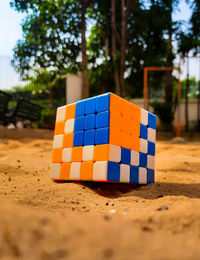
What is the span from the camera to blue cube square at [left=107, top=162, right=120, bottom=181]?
313 centimetres

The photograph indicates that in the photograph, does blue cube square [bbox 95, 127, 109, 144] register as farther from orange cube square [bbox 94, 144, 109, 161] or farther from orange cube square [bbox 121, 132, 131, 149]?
orange cube square [bbox 121, 132, 131, 149]

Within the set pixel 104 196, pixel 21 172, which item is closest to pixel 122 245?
pixel 104 196

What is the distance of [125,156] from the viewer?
3395 mm

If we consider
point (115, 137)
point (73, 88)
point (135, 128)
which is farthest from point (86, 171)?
point (73, 88)

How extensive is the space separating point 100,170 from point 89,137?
46 centimetres

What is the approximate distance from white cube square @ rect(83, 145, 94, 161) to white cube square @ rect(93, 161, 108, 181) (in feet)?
0.39

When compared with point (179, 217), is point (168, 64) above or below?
above

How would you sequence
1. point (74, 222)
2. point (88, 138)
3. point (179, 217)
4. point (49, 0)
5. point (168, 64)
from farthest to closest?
1. point (168, 64)
2. point (49, 0)
3. point (88, 138)
4. point (179, 217)
5. point (74, 222)

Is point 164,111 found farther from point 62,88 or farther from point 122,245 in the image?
point 122,245

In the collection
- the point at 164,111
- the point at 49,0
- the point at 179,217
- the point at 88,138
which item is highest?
the point at 49,0

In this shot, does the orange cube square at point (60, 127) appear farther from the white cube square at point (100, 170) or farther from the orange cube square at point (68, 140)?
the white cube square at point (100, 170)

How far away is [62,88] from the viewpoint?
11.9 m

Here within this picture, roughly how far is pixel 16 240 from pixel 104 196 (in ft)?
6.69

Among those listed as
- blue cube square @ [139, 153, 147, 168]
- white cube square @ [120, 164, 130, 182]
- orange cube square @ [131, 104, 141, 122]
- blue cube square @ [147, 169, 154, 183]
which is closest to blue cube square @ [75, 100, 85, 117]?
orange cube square @ [131, 104, 141, 122]
